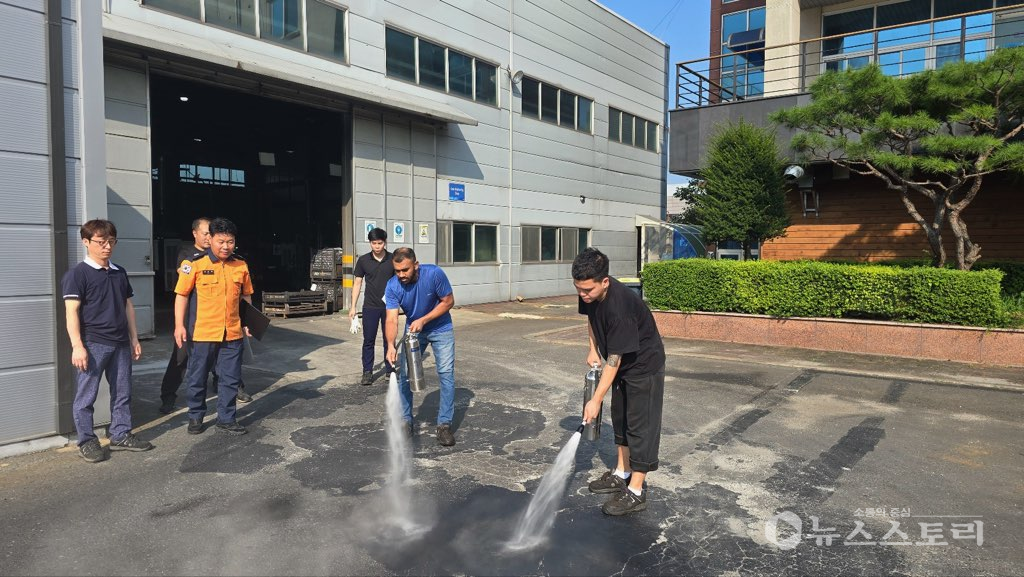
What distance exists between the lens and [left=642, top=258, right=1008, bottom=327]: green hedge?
9203mm

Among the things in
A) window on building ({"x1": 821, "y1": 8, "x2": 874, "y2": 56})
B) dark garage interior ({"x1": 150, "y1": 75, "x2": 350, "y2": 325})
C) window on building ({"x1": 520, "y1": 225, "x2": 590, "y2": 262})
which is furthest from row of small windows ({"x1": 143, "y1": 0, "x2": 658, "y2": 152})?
window on building ({"x1": 821, "y1": 8, "x2": 874, "y2": 56})

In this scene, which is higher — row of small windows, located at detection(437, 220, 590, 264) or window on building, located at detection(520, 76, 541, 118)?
window on building, located at detection(520, 76, 541, 118)

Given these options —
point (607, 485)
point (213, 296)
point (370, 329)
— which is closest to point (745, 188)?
point (370, 329)

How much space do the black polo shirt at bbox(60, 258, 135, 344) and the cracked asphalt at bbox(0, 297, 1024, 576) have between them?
3.43 ft

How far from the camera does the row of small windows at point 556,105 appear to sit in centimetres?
2020

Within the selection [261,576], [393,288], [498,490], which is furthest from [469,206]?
[261,576]

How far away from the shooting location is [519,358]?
32.3 ft

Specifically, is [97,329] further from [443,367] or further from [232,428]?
[443,367]

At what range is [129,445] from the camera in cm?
522

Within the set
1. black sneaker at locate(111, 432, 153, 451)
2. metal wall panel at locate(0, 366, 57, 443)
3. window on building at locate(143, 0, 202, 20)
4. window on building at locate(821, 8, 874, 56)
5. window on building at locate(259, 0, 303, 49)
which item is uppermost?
window on building at locate(821, 8, 874, 56)

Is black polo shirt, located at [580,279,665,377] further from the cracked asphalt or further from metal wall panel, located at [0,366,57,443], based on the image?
metal wall panel, located at [0,366,57,443]

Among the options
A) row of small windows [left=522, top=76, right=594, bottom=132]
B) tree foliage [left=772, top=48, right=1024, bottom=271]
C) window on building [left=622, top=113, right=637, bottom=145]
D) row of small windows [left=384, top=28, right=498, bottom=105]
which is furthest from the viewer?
window on building [left=622, top=113, right=637, bottom=145]

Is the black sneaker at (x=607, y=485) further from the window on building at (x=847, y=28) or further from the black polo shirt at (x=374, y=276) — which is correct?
the window on building at (x=847, y=28)

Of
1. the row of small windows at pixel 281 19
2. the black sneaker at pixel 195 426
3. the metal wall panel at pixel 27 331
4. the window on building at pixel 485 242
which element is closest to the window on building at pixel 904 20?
the window on building at pixel 485 242
